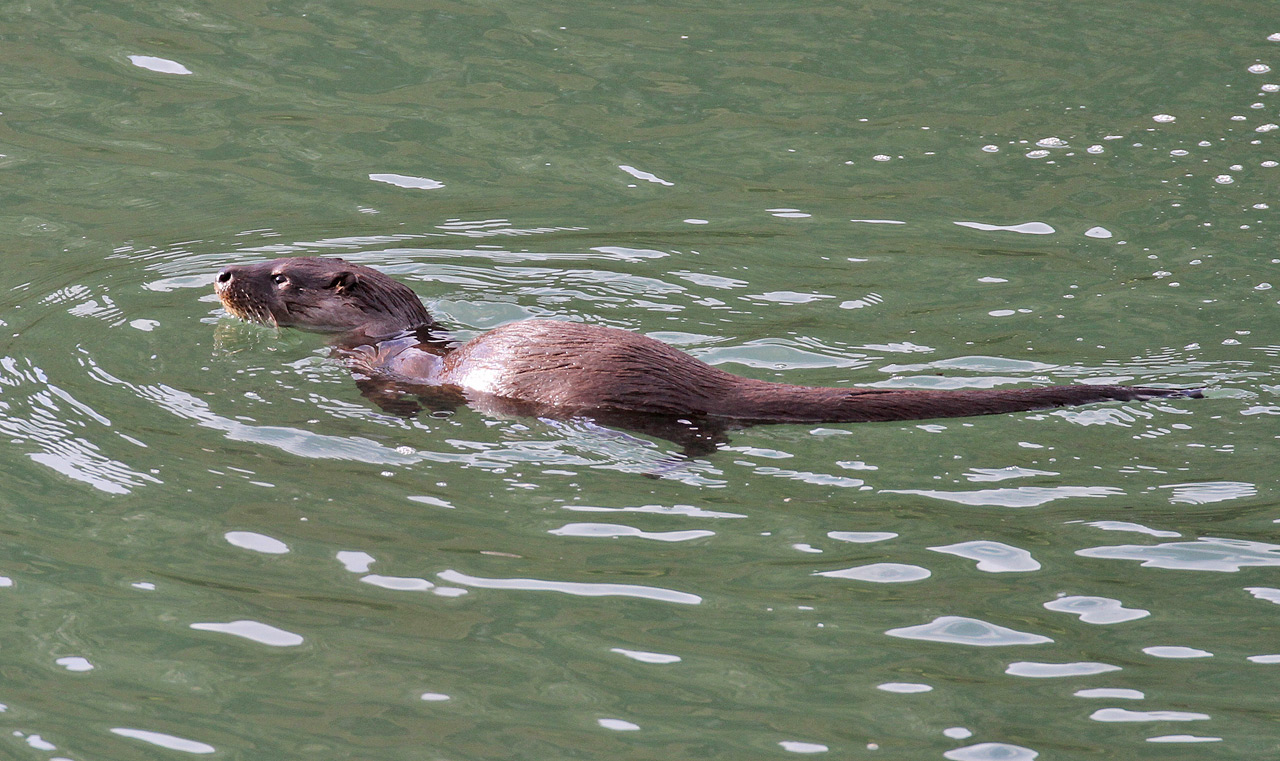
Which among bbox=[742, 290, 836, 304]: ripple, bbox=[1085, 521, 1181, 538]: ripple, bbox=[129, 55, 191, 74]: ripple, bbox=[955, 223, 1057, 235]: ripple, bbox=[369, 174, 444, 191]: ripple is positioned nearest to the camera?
bbox=[1085, 521, 1181, 538]: ripple

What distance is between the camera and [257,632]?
120 inches

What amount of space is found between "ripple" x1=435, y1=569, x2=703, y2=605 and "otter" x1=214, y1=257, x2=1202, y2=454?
2.25ft

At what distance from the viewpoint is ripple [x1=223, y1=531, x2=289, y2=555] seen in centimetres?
335

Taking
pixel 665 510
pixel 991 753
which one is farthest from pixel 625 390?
pixel 991 753

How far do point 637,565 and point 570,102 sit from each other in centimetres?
414

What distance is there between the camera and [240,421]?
4.02m

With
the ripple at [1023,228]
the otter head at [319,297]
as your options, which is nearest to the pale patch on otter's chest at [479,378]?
the otter head at [319,297]

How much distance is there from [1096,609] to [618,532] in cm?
111

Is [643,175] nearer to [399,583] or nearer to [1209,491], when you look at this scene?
[1209,491]

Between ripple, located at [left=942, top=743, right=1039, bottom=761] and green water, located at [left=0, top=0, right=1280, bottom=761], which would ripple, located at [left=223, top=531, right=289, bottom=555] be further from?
ripple, located at [left=942, top=743, right=1039, bottom=761]

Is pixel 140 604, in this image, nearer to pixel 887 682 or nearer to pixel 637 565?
pixel 637 565

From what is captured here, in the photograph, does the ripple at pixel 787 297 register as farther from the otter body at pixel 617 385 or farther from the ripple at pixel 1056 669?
the ripple at pixel 1056 669

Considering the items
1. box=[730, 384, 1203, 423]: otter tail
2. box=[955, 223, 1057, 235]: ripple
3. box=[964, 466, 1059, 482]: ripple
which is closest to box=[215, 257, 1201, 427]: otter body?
box=[730, 384, 1203, 423]: otter tail

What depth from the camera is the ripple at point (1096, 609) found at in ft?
10.1
